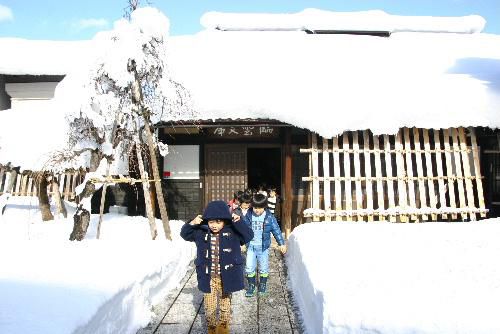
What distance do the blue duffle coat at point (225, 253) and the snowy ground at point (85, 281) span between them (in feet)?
2.74

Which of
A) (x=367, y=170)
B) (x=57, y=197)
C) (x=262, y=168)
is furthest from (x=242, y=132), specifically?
(x=262, y=168)

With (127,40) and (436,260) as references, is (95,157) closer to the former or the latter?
(127,40)

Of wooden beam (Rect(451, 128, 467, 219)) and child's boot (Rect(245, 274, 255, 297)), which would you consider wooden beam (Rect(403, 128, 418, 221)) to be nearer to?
wooden beam (Rect(451, 128, 467, 219))

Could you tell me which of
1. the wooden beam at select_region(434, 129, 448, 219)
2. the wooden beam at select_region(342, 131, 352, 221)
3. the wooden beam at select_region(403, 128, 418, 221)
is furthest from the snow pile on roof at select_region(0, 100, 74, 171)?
the wooden beam at select_region(434, 129, 448, 219)

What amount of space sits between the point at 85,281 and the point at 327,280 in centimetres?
234

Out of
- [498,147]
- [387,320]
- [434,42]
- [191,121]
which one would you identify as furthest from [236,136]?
[434,42]

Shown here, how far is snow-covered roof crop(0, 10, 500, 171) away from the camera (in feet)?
27.6

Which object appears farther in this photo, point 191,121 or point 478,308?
point 191,121

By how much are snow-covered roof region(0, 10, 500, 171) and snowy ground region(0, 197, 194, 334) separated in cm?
272

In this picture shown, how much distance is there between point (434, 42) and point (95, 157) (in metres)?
12.2

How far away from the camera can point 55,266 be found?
4.16 m

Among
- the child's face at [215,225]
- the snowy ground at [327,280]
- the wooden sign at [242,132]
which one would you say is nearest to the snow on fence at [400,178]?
the snowy ground at [327,280]

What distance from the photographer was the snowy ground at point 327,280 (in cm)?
301

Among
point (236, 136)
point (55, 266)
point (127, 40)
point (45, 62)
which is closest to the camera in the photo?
point (55, 266)
